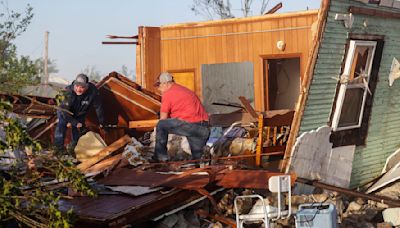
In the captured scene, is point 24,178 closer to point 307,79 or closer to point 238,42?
point 307,79

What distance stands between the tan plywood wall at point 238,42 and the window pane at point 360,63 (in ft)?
10.1

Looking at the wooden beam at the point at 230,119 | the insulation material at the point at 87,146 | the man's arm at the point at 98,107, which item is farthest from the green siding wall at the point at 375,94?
the man's arm at the point at 98,107

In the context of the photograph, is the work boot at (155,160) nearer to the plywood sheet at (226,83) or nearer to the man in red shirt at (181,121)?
the man in red shirt at (181,121)

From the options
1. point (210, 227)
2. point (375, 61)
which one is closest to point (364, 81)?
point (375, 61)

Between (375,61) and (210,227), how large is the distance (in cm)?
501

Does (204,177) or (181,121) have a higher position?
(181,121)

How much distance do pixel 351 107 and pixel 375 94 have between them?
2.47ft

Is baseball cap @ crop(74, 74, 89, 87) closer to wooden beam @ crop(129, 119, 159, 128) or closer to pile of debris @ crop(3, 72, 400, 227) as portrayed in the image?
pile of debris @ crop(3, 72, 400, 227)

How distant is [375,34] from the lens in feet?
40.0

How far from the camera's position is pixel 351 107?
12133 mm

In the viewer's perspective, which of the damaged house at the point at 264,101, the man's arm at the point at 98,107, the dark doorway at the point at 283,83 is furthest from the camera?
the dark doorway at the point at 283,83

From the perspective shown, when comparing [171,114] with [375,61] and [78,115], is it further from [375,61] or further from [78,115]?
[375,61]

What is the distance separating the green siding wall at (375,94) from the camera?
36.3 feet

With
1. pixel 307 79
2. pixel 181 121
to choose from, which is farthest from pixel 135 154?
pixel 307 79
